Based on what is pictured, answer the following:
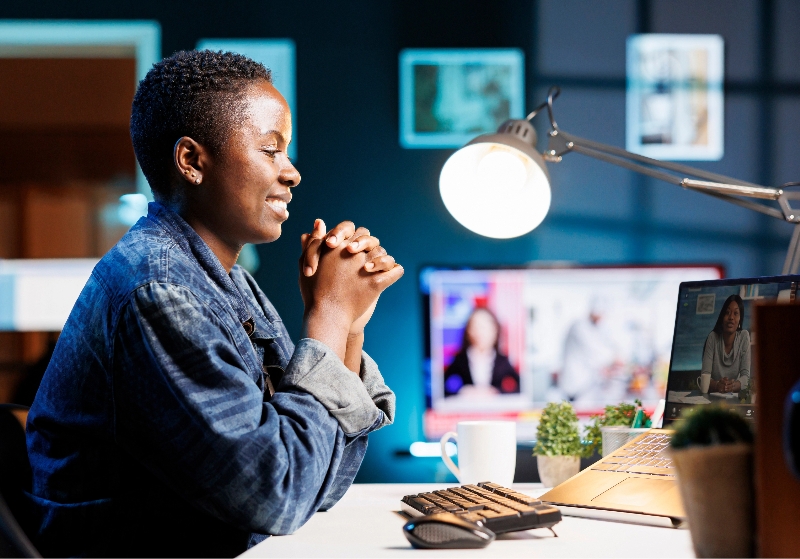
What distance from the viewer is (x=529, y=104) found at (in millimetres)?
2947

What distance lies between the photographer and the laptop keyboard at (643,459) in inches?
41.9

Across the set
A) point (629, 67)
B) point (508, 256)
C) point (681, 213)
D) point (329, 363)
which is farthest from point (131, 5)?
point (329, 363)

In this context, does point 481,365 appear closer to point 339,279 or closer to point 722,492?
point 339,279

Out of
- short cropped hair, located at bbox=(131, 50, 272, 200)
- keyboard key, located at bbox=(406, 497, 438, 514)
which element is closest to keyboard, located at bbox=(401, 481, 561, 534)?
keyboard key, located at bbox=(406, 497, 438, 514)

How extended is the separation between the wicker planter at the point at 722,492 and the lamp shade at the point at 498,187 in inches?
38.7

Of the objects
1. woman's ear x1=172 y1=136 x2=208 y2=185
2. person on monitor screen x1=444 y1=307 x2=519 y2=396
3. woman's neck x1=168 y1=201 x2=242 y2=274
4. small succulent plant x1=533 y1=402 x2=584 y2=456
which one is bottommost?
person on monitor screen x1=444 y1=307 x2=519 y2=396

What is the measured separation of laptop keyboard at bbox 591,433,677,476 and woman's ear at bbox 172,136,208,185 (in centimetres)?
70

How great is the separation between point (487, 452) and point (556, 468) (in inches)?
7.1

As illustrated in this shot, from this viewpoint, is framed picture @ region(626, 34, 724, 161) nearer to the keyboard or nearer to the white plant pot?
the white plant pot

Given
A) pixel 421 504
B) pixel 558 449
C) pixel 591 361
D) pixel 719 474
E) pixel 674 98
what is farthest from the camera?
pixel 674 98

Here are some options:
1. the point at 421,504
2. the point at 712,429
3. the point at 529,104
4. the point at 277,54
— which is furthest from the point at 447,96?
the point at 712,429

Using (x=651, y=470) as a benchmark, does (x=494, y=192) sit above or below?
above

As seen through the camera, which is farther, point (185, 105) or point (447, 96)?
point (447, 96)

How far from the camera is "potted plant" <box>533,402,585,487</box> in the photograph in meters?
1.39
